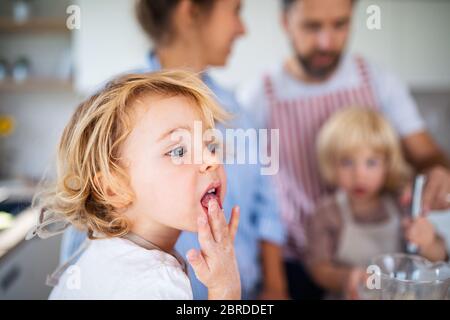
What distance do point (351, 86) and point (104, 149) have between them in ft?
2.73

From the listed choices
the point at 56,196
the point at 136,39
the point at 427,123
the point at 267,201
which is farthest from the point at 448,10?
the point at 56,196

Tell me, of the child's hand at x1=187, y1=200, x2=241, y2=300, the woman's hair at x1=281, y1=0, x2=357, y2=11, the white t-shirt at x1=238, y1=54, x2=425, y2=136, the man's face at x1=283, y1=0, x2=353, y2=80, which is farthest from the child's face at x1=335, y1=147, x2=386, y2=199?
the child's hand at x1=187, y1=200, x2=241, y2=300

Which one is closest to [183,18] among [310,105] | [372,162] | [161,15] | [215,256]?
[161,15]

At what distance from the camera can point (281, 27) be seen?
1167 mm

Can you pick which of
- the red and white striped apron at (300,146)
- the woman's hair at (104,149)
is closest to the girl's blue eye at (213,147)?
the woman's hair at (104,149)

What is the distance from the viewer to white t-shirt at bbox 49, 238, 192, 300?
518 millimetres

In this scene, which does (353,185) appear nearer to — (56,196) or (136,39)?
(136,39)

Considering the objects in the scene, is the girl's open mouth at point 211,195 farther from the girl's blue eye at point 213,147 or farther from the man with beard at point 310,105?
the man with beard at point 310,105

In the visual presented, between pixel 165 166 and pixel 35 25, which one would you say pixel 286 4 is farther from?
pixel 165 166

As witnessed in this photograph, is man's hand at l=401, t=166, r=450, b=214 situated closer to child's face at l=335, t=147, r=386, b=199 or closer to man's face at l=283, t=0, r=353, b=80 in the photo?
child's face at l=335, t=147, r=386, b=199

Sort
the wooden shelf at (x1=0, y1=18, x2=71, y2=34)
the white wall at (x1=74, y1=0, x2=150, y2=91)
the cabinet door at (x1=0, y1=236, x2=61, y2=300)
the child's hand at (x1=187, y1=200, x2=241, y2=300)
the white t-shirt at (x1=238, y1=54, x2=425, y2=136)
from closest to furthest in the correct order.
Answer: the child's hand at (x1=187, y1=200, x2=241, y2=300), the cabinet door at (x1=0, y1=236, x2=61, y2=300), the white wall at (x1=74, y1=0, x2=150, y2=91), the wooden shelf at (x1=0, y1=18, x2=71, y2=34), the white t-shirt at (x1=238, y1=54, x2=425, y2=136)

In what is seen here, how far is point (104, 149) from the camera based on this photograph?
0.53 m

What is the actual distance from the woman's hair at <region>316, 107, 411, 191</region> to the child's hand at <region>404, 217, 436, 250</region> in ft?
0.65
